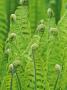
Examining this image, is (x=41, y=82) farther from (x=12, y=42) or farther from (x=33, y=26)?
(x=33, y=26)

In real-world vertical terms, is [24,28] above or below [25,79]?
above

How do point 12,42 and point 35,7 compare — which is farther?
point 35,7

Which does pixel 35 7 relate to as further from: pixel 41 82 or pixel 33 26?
pixel 41 82

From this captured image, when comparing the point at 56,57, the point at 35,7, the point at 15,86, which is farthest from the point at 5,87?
the point at 35,7

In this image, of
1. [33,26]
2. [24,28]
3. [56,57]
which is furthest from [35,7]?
[56,57]

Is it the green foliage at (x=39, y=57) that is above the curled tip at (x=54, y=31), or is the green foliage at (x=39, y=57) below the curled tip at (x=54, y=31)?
below

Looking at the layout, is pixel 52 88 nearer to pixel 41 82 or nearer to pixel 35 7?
pixel 41 82

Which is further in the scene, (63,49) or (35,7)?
(35,7)

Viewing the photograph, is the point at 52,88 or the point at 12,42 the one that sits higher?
the point at 12,42

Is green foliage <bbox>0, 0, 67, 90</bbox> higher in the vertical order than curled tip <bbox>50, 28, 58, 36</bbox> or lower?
lower
